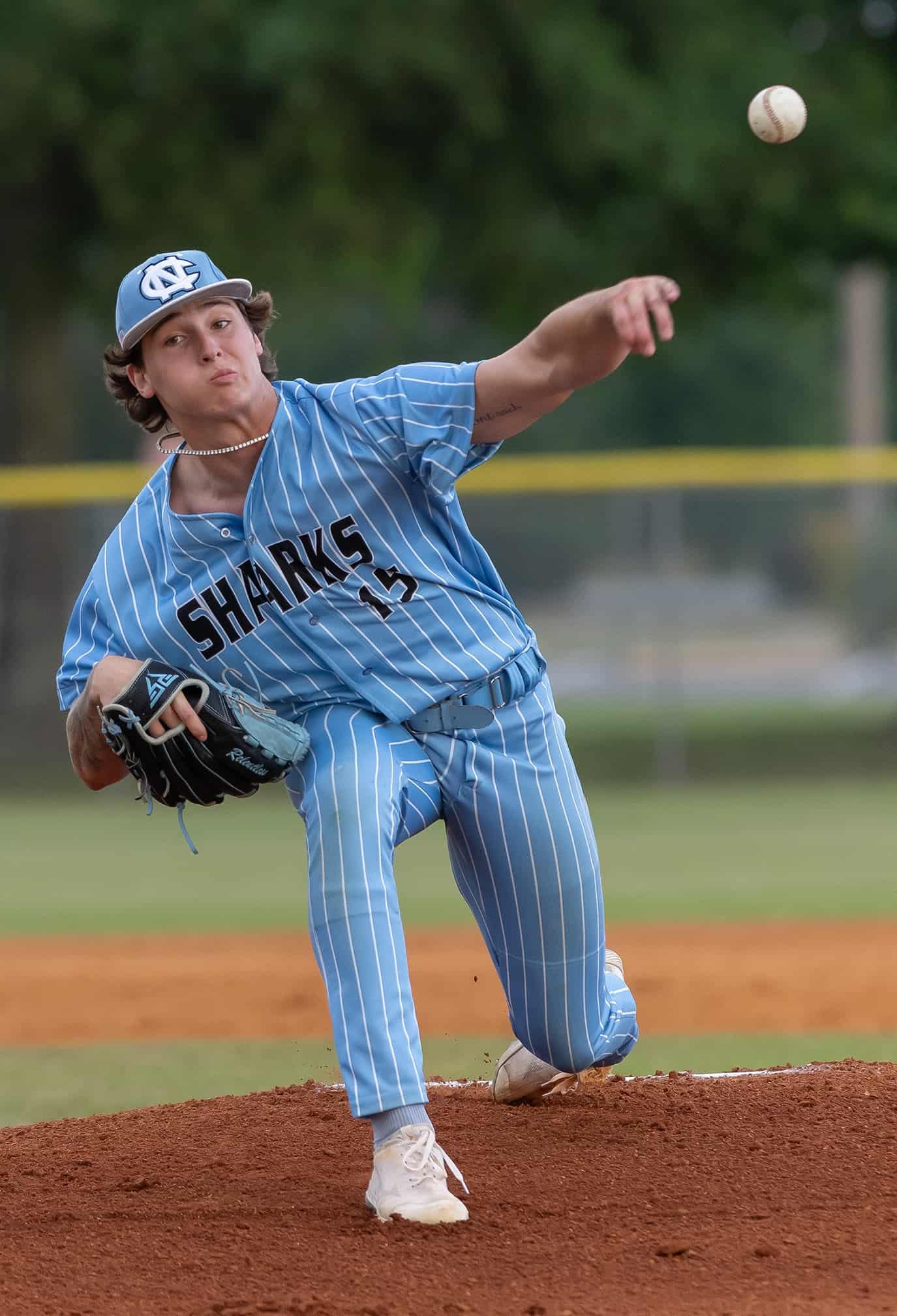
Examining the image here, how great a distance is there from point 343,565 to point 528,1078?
135 centimetres

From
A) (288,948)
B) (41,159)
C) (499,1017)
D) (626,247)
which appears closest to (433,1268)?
(499,1017)

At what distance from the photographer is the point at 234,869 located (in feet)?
29.9

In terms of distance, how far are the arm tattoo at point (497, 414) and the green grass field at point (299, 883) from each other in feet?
7.01

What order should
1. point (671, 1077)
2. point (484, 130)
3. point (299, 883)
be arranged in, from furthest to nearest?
1. point (484, 130)
2. point (299, 883)
3. point (671, 1077)

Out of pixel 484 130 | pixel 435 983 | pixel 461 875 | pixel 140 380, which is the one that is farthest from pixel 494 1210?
pixel 484 130

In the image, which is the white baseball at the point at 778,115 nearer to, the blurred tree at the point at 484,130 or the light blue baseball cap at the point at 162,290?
the light blue baseball cap at the point at 162,290

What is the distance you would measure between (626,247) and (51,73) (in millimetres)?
4043

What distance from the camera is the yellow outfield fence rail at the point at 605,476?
12.2 meters

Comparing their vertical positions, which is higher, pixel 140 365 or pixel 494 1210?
pixel 140 365

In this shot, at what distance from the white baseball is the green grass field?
7.75 ft

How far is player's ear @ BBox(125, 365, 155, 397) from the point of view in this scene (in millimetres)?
3406

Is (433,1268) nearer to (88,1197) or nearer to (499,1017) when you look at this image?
(88,1197)

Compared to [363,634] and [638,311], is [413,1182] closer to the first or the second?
[363,634]

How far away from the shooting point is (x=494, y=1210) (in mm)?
→ 3111
